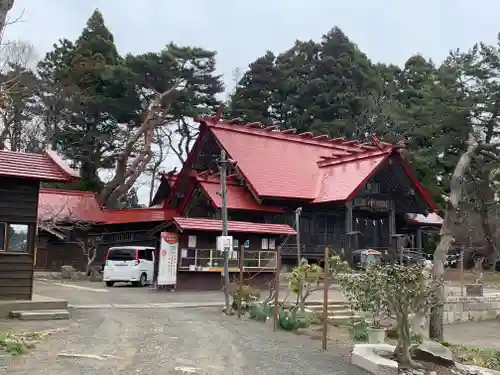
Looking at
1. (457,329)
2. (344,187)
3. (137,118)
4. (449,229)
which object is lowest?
(457,329)

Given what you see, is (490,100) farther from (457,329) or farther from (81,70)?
(81,70)

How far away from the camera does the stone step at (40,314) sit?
11227mm

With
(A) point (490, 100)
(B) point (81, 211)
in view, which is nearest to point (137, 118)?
(B) point (81, 211)

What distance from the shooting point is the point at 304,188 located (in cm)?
2555

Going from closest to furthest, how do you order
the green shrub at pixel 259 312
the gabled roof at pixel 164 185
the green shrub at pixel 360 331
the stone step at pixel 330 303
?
the green shrub at pixel 360 331 → the green shrub at pixel 259 312 → the stone step at pixel 330 303 → the gabled roof at pixel 164 185

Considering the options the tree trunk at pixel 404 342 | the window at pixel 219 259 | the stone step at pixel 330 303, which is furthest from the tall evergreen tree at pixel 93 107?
the tree trunk at pixel 404 342

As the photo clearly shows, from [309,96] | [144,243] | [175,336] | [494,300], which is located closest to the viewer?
[175,336]

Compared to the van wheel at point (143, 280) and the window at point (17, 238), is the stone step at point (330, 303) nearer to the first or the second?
the window at point (17, 238)

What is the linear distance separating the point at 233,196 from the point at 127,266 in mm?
5843

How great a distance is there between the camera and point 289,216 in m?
25.3

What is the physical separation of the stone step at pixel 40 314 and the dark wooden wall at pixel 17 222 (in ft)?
2.36

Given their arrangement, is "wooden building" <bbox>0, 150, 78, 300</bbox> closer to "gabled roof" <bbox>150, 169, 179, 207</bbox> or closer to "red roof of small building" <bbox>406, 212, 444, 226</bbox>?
"gabled roof" <bbox>150, 169, 179, 207</bbox>

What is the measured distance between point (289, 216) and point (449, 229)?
1525 centimetres

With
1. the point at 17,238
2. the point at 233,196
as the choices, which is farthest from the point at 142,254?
the point at 17,238
